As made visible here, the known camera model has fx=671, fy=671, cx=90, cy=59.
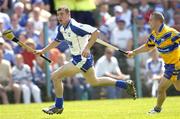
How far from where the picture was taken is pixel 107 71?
21.3m

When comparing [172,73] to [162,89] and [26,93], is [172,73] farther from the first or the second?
[26,93]

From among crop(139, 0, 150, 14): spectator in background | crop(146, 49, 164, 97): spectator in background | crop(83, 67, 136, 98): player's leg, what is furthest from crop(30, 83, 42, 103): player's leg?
crop(83, 67, 136, 98): player's leg

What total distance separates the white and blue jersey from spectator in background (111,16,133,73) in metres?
8.34

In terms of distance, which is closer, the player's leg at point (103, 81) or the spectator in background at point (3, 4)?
the player's leg at point (103, 81)

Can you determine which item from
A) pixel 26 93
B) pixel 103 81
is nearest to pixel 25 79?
pixel 26 93

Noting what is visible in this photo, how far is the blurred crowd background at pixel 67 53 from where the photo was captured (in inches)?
800

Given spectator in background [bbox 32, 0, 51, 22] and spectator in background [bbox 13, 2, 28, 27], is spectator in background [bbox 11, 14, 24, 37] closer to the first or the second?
spectator in background [bbox 13, 2, 28, 27]

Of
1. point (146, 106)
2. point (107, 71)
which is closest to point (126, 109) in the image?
point (146, 106)

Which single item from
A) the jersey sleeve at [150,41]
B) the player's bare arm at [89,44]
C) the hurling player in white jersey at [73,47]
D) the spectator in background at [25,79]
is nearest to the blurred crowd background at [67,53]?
the spectator in background at [25,79]

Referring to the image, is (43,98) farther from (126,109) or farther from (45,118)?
(45,118)

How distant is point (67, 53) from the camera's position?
2153 centimetres

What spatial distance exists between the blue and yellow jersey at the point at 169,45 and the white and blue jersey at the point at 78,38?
1.43m

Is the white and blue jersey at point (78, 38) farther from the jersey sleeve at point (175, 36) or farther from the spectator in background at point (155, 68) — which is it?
the spectator in background at point (155, 68)

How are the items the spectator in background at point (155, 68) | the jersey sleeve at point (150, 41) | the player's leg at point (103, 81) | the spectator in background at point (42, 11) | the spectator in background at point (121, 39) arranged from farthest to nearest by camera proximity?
the spectator in background at point (42, 11)
the spectator in background at point (121, 39)
the spectator in background at point (155, 68)
the player's leg at point (103, 81)
the jersey sleeve at point (150, 41)
